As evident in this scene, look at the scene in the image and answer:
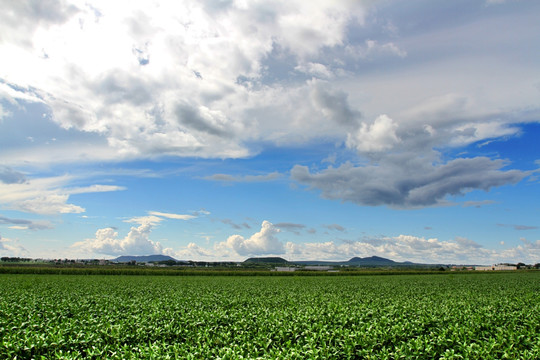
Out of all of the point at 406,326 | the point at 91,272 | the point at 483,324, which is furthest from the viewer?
the point at 91,272

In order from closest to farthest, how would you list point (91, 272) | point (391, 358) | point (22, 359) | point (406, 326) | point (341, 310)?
point (22, 359)
point (391, 358)
point (406, 326)
point (341, 310)
point (91, 272)

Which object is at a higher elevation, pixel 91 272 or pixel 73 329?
pixel 73 329

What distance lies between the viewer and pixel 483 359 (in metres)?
11.7

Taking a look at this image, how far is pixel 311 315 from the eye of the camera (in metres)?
18.9

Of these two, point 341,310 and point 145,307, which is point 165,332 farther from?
point 341,310

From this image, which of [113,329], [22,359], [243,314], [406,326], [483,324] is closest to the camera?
[22,359]

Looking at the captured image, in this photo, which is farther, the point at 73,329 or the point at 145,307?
the point at 145,307

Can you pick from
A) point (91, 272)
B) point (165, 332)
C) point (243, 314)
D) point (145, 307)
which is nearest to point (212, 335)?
point (165, 332)

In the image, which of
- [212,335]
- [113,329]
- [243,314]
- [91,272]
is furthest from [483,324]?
[91,272]

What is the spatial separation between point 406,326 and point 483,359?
4.37 meters

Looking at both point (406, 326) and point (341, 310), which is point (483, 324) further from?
point (341, 310)

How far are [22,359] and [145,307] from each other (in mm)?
10802

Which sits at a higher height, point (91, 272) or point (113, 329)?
point (113, 329)

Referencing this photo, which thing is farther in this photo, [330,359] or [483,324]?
[483,324]
